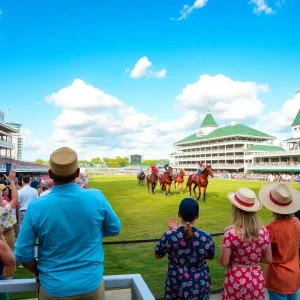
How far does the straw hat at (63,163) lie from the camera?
236 centimetres

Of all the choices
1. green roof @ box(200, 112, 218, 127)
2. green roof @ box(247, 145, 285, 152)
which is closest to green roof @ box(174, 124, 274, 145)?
green roof @ box(247, 145, 285, 152)

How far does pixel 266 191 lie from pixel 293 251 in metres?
0.74

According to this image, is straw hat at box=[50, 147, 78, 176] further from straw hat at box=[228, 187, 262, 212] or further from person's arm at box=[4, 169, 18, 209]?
person's arm at box=[4, 169, 18, 209]

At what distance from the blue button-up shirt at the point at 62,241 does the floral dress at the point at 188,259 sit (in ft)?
2.65

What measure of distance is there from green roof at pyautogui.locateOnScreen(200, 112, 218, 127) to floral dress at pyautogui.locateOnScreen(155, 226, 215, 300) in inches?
4496

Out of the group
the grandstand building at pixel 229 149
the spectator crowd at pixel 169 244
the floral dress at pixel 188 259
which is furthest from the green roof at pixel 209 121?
the floral dress at pixel 188 259

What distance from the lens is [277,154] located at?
6475 cm

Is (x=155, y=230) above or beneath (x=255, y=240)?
beneath

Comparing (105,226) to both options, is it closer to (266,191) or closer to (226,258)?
(226,258)

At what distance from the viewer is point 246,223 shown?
10.1 feet

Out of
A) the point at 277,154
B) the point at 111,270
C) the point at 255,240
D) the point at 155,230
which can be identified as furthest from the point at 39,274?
the point at 277,154

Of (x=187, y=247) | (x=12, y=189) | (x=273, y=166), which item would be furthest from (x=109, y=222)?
(x=273, y=166)

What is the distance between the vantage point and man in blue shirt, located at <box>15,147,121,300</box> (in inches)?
89.0

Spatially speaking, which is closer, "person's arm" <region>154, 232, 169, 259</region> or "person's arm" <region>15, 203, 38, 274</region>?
"person's arm" <region>15, 203, 38, 274</region>
